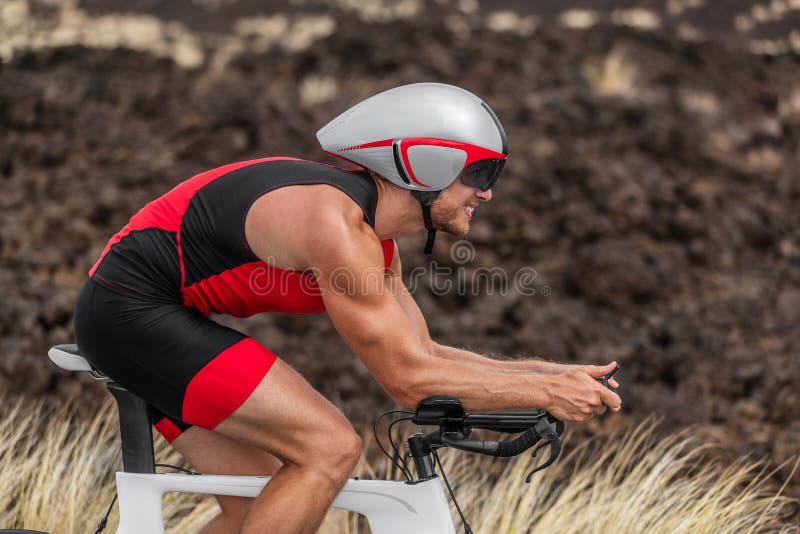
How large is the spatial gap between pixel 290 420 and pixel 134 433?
502mm

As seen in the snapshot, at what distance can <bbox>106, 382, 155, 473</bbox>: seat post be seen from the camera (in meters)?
2.63

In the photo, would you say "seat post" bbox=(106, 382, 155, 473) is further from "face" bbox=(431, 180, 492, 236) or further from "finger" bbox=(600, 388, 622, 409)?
"finger" bbox=(600, 388, 622, 409)

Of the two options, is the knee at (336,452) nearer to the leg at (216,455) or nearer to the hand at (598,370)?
the leg at (216,455)

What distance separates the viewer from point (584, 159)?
8.48m

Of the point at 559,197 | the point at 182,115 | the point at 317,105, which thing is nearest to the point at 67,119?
the point at 182,115

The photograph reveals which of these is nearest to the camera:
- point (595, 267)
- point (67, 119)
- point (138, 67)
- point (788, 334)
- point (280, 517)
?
point (280, 517)

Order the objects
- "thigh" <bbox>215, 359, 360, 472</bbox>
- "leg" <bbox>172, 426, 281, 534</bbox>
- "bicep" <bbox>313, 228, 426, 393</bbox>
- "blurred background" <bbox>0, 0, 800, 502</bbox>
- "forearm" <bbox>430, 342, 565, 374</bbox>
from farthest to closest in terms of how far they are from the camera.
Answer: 1. "blurred background" <bbox>0, 0, 800, 502</bbox>
2. "leg" <bbox>172, 426, 281, 534</bbox>
3. "forearm" <bbox>430, 342, 565, 374</bbox>
4. "thigh" <bbox>215, 359, 360, 472</bbox>
5. "bicep" <bbox>313, 228, 426, 393</bbox>

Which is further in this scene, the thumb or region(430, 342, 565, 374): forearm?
region(430, 342, 565, 374): forearm

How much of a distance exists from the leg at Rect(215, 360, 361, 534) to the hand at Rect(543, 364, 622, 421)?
0.53 m

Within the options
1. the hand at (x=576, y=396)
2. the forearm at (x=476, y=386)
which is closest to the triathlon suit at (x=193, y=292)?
the forearm at (x=476, y=386)

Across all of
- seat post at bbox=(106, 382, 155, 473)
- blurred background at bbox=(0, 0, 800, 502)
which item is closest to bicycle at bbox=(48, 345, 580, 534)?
seat post at bbox=(106, 382, 155, 473)

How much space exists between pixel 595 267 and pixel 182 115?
13.5ft

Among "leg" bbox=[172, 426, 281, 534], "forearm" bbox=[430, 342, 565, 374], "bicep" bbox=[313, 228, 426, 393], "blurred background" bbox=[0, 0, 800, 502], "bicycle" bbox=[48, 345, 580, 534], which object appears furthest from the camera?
"blurred background" bbox=[0, 0, 800, 502]

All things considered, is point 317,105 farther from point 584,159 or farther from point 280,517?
point 280,517
